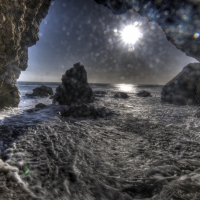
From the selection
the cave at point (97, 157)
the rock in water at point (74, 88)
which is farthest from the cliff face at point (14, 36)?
the rock in water at point (74, 88)

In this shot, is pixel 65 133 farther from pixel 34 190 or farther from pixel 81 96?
pixel 81 96

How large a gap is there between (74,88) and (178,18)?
35.0 ft

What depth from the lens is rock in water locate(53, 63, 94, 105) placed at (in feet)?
45.4

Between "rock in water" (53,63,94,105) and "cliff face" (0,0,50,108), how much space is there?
4265 millimetres

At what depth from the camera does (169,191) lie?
7.63 ft

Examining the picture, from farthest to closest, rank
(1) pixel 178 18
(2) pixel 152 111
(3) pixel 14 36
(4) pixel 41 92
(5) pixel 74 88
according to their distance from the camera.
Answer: (4) pixel 41 92
(5) pixel 74 88
(2) pixel 152 111
(1) pixel 178 18
(3) pixel 14 36

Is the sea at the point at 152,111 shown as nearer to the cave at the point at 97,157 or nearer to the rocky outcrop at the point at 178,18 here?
the cave at the point at 97,157

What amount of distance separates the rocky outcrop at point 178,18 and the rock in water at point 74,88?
7.89 m

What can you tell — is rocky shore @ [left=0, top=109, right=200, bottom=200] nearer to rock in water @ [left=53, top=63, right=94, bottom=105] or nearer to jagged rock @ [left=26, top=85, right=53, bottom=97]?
rock in water @ [left=53, top=63, right=94, bottom=105]

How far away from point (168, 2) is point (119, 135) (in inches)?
335

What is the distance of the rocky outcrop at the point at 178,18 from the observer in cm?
721

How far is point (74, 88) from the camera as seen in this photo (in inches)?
567

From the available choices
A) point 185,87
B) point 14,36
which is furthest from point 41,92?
point 185,87

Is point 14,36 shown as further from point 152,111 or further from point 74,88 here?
point 152,111
